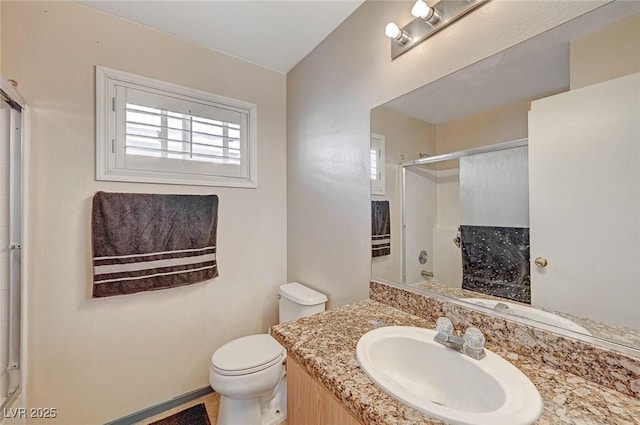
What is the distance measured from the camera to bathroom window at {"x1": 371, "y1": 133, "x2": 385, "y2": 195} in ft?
4.26

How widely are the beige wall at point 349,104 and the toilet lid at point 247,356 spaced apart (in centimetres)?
44

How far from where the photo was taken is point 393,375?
0.88 metres

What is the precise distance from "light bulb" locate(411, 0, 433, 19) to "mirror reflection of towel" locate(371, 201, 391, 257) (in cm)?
76

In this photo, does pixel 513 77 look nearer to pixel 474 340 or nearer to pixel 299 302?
pixel 474 340

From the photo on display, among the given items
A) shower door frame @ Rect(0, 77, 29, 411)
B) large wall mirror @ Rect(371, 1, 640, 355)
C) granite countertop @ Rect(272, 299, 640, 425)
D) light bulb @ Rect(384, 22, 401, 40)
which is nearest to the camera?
granite countertop @ Rect(272, 299, 640, 425)

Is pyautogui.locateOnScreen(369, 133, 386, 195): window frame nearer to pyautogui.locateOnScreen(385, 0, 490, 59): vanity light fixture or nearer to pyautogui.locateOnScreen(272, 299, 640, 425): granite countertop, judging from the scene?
pyautogui.locateOnScreen(385, 0, 490, 59): vanity light fixture

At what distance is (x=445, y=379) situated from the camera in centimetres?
81

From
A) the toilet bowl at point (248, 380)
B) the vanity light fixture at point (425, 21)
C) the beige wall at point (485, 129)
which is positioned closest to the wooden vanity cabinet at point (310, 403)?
the toilet bowl at point (248, 380)

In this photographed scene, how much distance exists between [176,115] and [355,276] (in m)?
1.48

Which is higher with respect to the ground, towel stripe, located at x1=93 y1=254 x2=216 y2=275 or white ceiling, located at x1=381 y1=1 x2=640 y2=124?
white ceiling, located at x1=381 y1=1 x2=640 y2=124

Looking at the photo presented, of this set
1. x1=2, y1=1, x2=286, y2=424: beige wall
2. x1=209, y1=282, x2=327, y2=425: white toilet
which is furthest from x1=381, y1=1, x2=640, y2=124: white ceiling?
x1=2, y1=1, x2=286, y2=424: beige wall

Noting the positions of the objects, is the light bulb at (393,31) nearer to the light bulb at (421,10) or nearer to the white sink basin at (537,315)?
the light bulb at (421,10)

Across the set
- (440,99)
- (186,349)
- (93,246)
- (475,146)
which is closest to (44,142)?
(93,246)

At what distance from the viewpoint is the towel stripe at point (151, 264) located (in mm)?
1406
